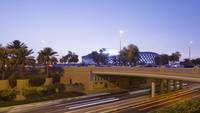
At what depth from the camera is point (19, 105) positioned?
53625 millimetres

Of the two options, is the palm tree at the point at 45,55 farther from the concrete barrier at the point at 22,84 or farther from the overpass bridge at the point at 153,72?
the concrete barrier at the point at 22,84

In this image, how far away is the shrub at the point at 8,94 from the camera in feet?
196

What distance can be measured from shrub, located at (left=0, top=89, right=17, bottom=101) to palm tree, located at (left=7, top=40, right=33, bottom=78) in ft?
57.4

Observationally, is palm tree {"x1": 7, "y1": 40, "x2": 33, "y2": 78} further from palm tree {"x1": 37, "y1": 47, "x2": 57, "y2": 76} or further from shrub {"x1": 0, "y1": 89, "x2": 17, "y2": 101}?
shrub {"x1": 0, "y1": 89, "x2": 17, "y2": 101}

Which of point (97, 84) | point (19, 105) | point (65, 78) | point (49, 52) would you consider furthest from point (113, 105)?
point (49, 52)

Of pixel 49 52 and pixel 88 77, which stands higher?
pixel 49 52

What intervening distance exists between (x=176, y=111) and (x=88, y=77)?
4531 cm

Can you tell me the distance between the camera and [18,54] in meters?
79.1

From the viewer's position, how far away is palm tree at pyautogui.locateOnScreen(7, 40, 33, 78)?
3093 inches

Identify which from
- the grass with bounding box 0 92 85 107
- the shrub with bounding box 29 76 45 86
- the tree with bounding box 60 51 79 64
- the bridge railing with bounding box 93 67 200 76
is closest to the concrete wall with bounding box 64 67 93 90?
the bridge railing with bounding box 93 67 200 76

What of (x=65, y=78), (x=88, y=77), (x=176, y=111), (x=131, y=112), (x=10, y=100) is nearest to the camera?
(x=176, y=111)

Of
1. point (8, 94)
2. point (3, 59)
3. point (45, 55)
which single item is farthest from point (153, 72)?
point (45, 55)

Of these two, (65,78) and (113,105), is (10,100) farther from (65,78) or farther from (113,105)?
(65,78)

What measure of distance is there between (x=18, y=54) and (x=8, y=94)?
20425 millimetres
